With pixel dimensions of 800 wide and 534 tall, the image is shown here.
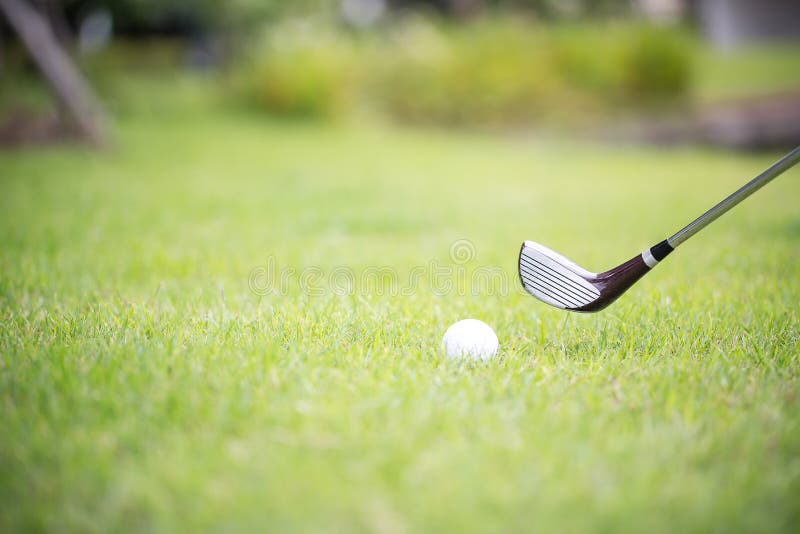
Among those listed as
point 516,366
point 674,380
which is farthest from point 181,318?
point 674,380

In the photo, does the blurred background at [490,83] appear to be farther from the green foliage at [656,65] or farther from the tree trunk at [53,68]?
the tree trunk at [53,68]

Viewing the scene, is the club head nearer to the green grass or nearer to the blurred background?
the green grass

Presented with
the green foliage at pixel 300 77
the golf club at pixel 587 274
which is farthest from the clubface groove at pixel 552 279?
the green foliage at pixel 300 77

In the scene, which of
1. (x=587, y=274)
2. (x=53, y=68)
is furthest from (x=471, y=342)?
(x=53, y=68)

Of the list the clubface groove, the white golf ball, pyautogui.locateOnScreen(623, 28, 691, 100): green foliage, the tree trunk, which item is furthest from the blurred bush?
the white golf ball

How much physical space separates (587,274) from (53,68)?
23.9 feet

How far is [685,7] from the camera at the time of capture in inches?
843

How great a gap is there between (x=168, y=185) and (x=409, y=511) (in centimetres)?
535

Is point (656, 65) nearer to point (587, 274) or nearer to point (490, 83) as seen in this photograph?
point (490, 83)

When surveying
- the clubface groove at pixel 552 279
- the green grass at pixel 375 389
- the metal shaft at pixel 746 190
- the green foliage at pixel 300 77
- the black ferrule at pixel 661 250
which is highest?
the green foliage at pixel 300 77

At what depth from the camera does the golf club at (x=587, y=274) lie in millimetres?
2189

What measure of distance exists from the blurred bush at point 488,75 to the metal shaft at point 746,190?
9567 mm

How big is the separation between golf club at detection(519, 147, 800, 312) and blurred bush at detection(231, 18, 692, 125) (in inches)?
369

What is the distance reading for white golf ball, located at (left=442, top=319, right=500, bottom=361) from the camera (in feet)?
6.96
